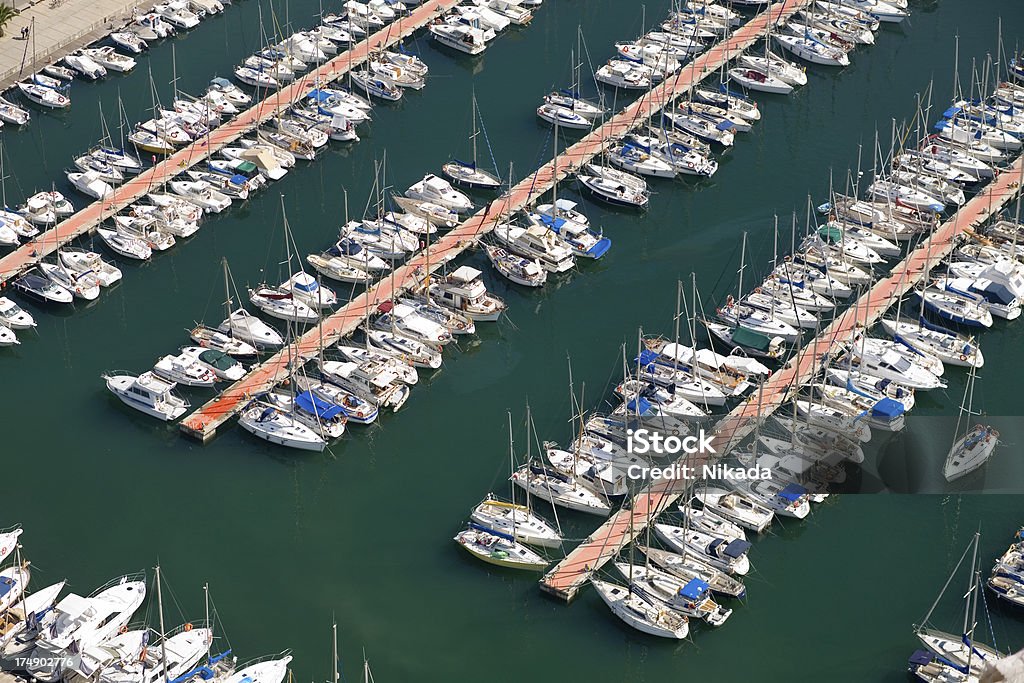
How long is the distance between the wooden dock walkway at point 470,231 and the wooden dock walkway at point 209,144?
17.6 m

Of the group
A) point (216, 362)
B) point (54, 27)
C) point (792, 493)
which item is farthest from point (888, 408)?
point (54, 27)

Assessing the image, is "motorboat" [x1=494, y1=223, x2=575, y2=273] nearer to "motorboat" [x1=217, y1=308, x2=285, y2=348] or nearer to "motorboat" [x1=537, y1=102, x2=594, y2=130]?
"motorboat" [x1=537, y1=102, x2=594, y2=130]

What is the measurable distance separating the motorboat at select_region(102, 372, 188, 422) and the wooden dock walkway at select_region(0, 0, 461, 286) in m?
13.3

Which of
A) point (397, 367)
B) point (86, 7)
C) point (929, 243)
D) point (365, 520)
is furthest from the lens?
point (86, 7)

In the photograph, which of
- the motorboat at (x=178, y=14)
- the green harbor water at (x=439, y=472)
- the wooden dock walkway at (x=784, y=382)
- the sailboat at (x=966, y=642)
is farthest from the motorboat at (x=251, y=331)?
the sailboat at (x=966, y=642)

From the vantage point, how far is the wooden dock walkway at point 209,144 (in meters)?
123

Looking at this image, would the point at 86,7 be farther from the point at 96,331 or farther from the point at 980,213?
the point at 980,213

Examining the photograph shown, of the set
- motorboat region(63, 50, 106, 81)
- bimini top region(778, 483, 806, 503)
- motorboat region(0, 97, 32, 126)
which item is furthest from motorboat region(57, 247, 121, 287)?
bimini top region(778, 483, 806, 503)

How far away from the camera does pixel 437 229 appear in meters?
126

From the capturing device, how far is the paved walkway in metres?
142

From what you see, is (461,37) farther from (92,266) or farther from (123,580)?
(123,580)

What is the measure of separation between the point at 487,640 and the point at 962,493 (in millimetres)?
26000

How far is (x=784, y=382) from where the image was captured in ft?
→ 370

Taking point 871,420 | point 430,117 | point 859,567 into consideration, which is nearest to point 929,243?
point 871,420
